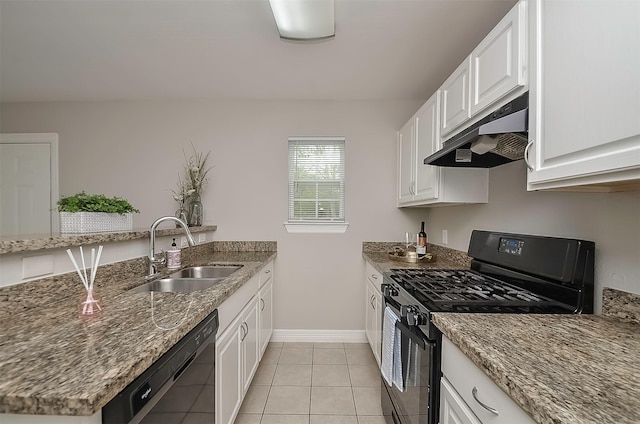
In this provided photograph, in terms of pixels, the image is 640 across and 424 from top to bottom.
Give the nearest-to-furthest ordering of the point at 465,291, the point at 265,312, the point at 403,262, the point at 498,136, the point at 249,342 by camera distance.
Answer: the point at 498,136 → the point at 465,291 → the point at 249,342 → the point at 403,262 → the point at 265,312

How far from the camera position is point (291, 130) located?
287 centimetres

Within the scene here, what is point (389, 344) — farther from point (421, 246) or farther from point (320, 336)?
point (320, 336)

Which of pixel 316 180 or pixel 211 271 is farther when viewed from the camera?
pixel 316 180

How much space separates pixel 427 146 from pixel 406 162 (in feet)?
1.55

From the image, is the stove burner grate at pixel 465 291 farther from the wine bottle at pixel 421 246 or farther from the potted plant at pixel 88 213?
the potted plant at pixel 88 213

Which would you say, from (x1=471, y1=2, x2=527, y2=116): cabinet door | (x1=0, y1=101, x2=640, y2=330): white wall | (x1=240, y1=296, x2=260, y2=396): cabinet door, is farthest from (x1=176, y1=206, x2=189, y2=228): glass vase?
(x1=471, y1=2, x2=527, y2=116): cabinet door

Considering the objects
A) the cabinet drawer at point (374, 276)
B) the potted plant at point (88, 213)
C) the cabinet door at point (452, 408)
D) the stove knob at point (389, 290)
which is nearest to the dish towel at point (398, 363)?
the stove knob at point (389, 290)

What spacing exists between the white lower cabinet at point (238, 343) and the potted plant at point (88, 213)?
821 millimetres

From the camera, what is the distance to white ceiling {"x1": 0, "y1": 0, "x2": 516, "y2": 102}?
1.60 metres

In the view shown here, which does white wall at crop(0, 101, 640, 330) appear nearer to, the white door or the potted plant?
the white door

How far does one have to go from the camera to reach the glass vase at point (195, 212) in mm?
2709

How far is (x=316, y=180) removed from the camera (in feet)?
9.45

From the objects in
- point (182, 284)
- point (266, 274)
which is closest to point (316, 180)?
point (266, 274)

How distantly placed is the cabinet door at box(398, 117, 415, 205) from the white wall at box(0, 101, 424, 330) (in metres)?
0.19
